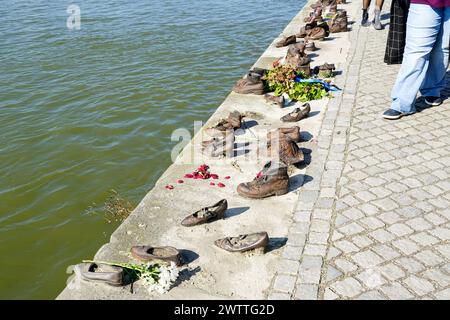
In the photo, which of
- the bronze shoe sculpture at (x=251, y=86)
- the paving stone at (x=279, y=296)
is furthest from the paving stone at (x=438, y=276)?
the bronze shoe sculpture at (x=251, y=86)

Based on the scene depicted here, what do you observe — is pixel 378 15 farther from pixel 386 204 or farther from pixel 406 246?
pixel 406 246

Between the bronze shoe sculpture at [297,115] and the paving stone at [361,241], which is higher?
the bronze shoe sculpture at [297,115]

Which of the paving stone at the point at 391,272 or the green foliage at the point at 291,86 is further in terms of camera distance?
the green foliage at the point at 291,86

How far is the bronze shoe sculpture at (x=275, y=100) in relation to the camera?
8.16 metres

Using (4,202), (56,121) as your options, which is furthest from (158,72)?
(4,202)

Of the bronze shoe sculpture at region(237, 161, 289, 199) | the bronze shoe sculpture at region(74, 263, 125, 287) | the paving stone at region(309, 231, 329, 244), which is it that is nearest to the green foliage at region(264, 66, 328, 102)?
the bronze shoe sculpture at region(237, 161, 289, 199)

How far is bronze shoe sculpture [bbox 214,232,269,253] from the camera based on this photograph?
467 centimetres

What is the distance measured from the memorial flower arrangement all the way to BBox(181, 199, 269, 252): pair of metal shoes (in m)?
0.62

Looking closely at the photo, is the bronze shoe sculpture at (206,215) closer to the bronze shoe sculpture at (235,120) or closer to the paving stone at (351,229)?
the paving stone at (351,229)

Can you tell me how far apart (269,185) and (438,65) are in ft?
12.1

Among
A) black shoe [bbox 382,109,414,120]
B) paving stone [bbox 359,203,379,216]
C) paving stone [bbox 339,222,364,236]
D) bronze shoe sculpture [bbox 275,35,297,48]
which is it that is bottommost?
paving stone [bbox 339,222,364,236]

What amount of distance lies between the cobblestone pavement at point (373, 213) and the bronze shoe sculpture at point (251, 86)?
1.49 m

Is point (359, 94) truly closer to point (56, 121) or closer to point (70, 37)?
point (56, 121)
